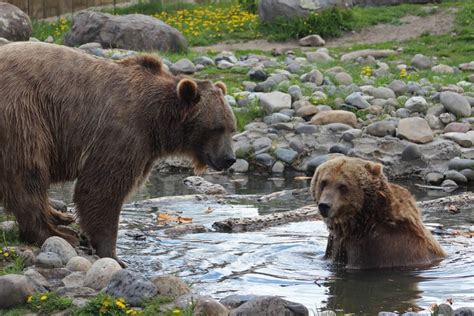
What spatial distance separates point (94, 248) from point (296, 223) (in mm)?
2547

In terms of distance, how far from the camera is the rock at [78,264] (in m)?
6.85

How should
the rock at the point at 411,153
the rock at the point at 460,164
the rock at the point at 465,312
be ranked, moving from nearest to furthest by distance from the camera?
the rock at the point at 465,312
the rock at the point at 460,164
the rock at the point at 411,153

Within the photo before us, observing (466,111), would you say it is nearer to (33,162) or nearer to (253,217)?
(253,217)

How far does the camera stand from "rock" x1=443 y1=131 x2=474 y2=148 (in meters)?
13.3

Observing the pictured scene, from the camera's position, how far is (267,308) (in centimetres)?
578

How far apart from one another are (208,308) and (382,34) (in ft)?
50.0

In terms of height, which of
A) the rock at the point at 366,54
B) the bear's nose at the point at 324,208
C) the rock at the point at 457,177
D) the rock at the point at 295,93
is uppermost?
the rock at the point at 366,54

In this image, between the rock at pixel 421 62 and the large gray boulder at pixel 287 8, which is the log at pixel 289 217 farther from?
the large gray boulder at pixel 287 8

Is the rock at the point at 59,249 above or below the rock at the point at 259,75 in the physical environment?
below

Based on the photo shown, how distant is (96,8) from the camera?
73.5 feet

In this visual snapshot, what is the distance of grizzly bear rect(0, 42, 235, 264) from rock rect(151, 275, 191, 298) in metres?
1.55

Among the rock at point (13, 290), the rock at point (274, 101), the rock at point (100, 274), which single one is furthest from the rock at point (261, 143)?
the rock at point (13, 290)

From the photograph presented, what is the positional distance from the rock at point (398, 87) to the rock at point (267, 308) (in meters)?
9.66

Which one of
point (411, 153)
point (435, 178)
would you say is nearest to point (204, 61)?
point (411, 153)
